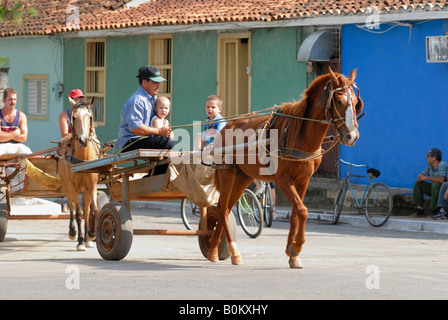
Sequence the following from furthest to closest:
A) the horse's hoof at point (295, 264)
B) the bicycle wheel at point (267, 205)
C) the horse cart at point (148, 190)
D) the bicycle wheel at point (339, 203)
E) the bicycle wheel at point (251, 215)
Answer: the bicycle wheel at point (339, 203)
the bicycle wheel at point (267, 205)
the bicycle wheel at point (251, 215)
the horse cart at point (148, 190)
the horse's hoof at point (295, 264)

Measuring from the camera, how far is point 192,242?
15086 mm

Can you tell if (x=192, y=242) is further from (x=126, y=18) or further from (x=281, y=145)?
(x=126, y=18)

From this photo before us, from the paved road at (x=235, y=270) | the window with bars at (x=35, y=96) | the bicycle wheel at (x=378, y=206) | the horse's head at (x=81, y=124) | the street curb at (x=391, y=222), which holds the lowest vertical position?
the paved road at (x=235, y=270)

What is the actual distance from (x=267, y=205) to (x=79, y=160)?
5143mm

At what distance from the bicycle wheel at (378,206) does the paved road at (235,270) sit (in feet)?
3.78

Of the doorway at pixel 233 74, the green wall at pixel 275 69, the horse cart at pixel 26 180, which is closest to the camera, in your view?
the horse cart at pixel 26 180

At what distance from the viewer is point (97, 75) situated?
28.6 metres

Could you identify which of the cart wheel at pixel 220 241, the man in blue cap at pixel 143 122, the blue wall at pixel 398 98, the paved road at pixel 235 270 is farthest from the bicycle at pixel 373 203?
the man in blue cap at pixel 143 122

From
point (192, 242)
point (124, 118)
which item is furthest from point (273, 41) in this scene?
point (124, 118)

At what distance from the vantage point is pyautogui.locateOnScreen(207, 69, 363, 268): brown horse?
35.1 ft

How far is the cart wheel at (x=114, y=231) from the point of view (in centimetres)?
1173

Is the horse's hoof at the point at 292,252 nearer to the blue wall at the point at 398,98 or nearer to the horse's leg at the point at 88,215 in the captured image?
the horse's leg at the point at 88,215
